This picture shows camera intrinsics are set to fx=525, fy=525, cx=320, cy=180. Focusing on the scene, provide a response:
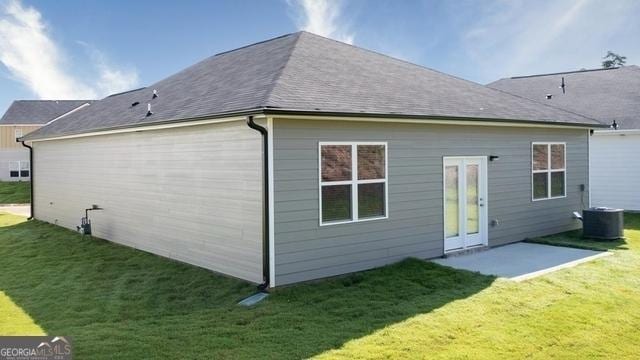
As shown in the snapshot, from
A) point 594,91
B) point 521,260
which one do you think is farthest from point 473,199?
point 594,91

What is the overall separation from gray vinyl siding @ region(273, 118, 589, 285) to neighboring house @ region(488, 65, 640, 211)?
15.3 ft

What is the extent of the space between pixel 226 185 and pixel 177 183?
179 cm

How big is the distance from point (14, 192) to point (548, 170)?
30.2 metres

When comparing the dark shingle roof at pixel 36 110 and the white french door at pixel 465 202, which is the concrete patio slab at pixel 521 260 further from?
the dark shingle roof at pixel 36 110

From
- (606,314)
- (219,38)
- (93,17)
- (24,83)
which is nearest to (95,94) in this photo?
(24,83)

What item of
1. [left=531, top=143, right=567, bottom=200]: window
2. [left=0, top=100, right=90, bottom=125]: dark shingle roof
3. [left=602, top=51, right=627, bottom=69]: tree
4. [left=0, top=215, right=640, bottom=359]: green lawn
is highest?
[left=602, top=51, right=627, bottom=69]: tree

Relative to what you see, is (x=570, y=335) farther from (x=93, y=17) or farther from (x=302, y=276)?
(x=93, y=17)

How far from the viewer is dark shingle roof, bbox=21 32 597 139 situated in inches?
330

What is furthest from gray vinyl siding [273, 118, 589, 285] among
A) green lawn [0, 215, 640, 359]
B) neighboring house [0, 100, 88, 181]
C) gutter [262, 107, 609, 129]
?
neighboring house [0, 100, 88, 181]

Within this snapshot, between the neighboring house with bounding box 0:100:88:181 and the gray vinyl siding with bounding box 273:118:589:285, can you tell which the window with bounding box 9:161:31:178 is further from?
the gray vinyl siding with bounding box 273:118:589:285

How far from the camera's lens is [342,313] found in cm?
671

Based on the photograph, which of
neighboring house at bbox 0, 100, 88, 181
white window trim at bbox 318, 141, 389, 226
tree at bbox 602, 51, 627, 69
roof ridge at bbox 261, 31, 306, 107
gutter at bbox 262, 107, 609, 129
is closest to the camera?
gutter at bbox 262, 107, 609, 129

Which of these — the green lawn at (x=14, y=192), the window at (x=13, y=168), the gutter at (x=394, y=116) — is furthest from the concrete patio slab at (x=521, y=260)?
the window at (x=13, y=168)

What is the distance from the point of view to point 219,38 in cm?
2148
